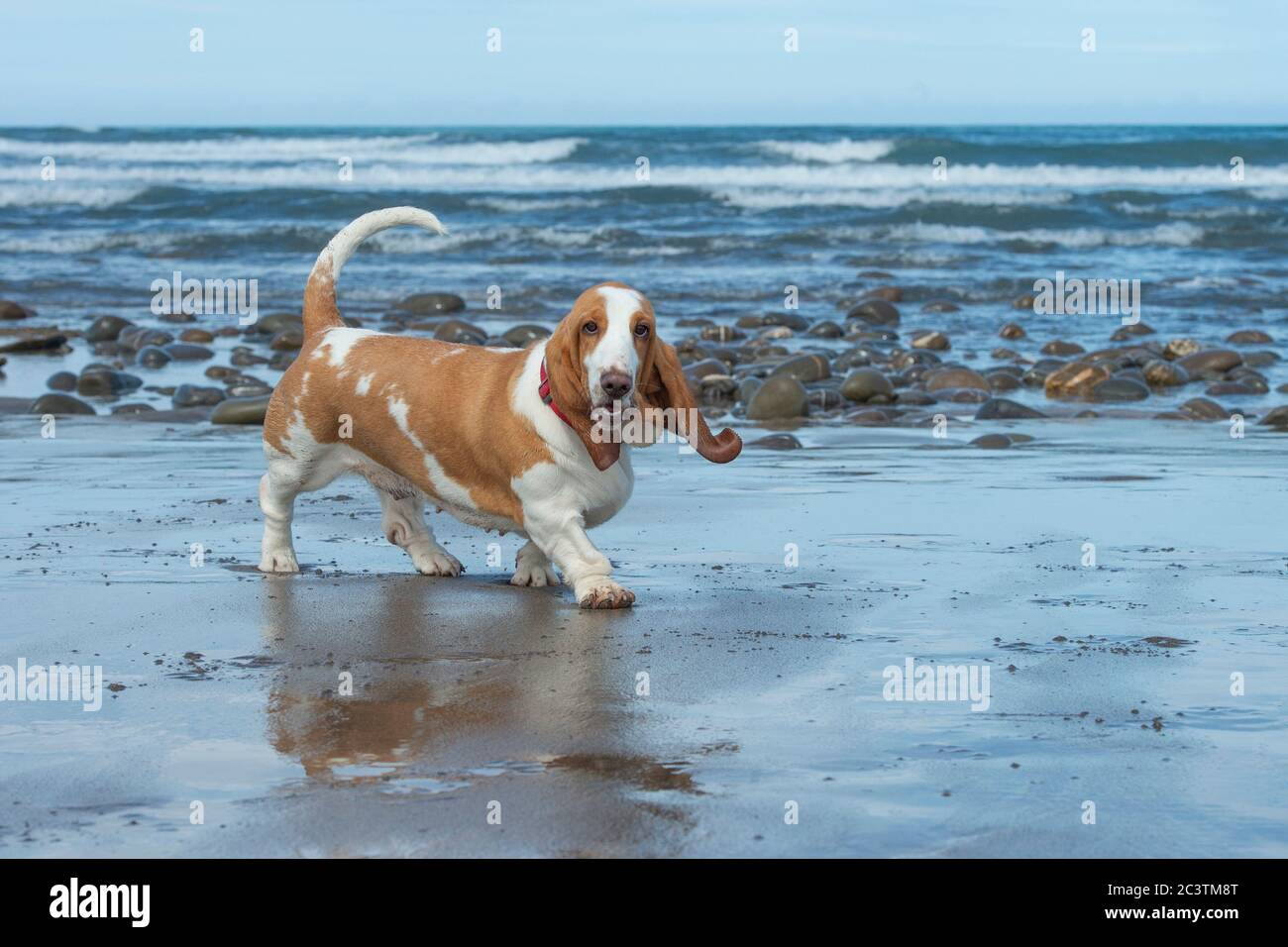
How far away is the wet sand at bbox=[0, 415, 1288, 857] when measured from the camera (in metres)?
3.55

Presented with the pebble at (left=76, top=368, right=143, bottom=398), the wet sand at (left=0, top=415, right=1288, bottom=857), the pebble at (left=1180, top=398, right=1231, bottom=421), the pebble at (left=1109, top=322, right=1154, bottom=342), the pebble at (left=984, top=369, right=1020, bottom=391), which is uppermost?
the pebble at (left=1109, top=322, right=1154, bottom=342)

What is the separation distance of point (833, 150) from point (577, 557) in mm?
36535

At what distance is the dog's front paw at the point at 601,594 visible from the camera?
555 cm

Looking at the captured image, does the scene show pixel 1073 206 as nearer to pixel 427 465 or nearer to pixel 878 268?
pixel 878 268

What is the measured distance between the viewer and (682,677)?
4754 millimetres

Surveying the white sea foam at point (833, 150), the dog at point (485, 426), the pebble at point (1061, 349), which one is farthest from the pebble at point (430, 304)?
the white sea foam at point (833, 150)

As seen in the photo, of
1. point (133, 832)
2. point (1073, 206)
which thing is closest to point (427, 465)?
point (133, 832)

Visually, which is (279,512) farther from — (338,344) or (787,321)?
(787,321)

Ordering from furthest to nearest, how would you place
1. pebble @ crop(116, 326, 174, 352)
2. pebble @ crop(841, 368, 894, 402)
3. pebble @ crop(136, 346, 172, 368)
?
pebble @ crop(116, 326, 174, 352) < pebble @ crop(136, 346, 172, 368) < pebble @ crop(841, 368, 894, 402)

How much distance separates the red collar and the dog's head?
31mm

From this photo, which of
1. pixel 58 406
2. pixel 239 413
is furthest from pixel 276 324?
pixel 239 413

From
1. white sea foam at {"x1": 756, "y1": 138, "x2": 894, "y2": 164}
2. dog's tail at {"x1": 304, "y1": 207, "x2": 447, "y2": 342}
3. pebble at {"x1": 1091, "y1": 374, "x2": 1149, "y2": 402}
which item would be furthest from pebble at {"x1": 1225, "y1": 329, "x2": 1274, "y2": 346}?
white sea foam at {"x1": 756, "y1": 138, "x2": 894, "y2": 164}

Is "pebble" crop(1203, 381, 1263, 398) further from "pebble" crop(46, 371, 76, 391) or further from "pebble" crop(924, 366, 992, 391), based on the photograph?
"pebble" crop(46, 371, 76, 391)
